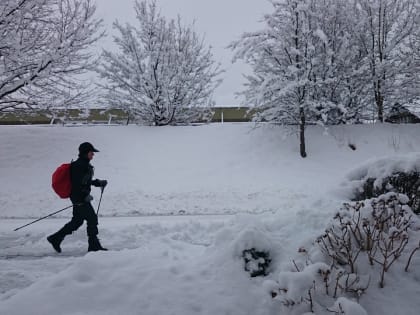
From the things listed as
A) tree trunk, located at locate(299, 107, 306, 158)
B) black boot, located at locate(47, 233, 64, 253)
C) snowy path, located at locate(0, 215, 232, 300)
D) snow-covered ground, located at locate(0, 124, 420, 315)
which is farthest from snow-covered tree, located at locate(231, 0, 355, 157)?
black boot, located at locate(47, 233, 64, 253)

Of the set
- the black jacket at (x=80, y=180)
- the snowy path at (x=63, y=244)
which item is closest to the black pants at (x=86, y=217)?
the black jacket at (x=80, y=180)

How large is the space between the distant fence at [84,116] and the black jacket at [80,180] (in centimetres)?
881

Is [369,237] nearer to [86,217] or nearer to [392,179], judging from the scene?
[392,179]

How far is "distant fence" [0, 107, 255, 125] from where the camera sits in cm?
1394

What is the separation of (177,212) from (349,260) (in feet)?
19.7

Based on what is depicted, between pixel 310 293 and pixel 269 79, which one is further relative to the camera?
pixel 269 79

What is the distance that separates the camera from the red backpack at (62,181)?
5504mm

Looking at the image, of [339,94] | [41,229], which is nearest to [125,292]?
[41,229]

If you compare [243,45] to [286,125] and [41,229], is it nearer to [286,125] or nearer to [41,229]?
[286,125]

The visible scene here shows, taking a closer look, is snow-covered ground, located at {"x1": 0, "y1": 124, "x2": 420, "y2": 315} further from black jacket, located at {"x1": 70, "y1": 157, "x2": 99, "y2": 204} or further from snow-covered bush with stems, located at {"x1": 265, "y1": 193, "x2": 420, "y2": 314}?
black jacket, located at {"x1": 70, "y1": 157, "x2": 99, "y2": 204}

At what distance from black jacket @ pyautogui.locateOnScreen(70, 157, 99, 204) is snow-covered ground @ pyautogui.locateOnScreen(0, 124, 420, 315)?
0.93 meters

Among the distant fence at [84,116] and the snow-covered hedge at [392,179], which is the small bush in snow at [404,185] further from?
the distant fence at [84,116]

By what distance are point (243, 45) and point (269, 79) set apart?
1.88m

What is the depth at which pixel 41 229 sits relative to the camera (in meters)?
7.07
